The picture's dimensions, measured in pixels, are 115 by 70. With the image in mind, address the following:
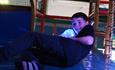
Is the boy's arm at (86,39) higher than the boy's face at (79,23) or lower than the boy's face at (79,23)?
lower

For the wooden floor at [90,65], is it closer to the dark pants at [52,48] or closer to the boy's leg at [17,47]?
the dark pants at [52,48]

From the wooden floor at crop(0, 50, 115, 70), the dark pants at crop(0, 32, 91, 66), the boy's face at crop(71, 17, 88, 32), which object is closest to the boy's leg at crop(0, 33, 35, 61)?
the dark pants at crop(0, 32, 91, 66)

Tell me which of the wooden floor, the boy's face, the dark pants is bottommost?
the wooden floor

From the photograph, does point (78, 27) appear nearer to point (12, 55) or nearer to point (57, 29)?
point (12, 55)

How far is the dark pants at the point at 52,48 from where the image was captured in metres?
3.50

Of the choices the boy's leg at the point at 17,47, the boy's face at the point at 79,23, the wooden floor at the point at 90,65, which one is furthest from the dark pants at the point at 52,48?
the wooden floor at the point at 90,65

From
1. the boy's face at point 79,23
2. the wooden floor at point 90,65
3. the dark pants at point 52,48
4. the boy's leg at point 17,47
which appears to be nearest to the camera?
the boy's leg at point 17,47

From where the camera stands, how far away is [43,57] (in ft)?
12.5

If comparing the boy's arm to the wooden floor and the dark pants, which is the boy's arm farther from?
the wooden floor

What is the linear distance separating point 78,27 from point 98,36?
143 cm

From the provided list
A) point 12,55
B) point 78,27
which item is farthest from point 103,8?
point 12,55

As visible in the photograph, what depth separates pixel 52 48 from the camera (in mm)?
3678

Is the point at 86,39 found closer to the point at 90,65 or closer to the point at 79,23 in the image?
the point at 79,23

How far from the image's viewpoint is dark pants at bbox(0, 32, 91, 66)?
11.5 feet
